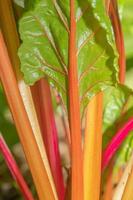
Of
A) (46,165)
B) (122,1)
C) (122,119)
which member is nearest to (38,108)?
(46,165)

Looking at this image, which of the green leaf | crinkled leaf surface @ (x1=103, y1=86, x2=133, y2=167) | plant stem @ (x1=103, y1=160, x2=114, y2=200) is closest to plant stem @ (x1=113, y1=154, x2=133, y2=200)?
plant stem @ (x1=103, y1=160, x2=114, y2=200)

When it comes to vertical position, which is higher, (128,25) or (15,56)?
(15,56)

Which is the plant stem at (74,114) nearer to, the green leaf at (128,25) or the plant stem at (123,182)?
the plant stem at (123,182)

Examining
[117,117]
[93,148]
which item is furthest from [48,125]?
[117,117]

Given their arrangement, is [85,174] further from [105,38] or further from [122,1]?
[122,1]

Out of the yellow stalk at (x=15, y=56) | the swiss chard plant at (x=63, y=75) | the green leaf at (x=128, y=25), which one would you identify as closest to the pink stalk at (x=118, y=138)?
the swiss chard plant at (x=63, y=75)

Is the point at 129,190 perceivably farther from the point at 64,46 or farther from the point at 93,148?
the point at 64,46

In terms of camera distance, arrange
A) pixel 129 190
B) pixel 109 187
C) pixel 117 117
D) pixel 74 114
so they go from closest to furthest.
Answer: pixel 74 114 → pixel 129 190 → pixel 109 187 → pixel 117 117
